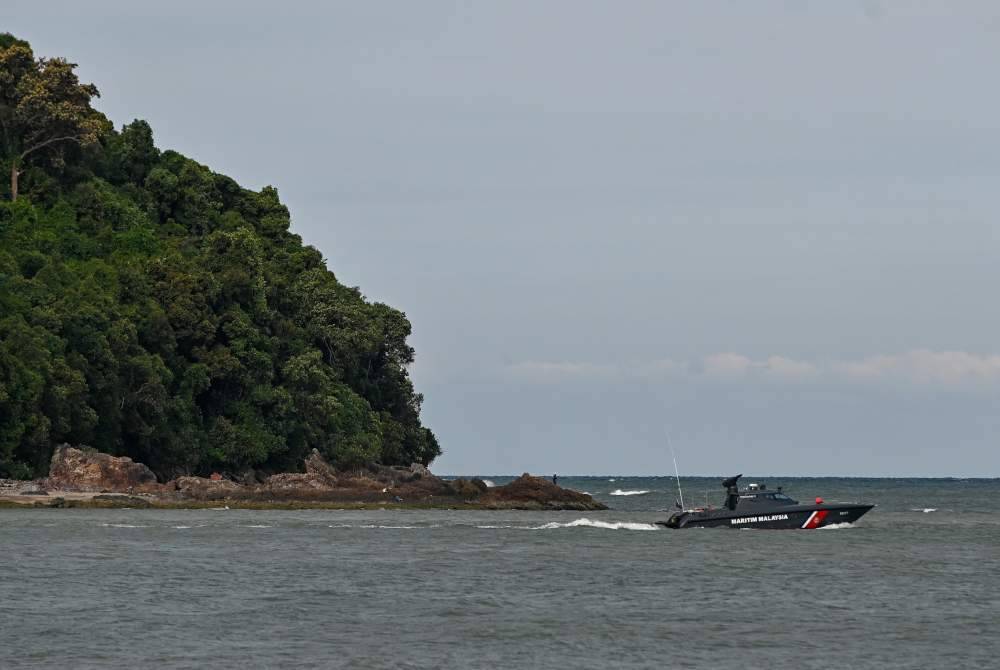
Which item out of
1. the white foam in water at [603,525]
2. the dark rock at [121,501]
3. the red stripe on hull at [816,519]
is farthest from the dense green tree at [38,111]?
the red stripe on hull at [816,519]

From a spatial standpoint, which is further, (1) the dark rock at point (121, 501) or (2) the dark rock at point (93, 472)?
(2) the dark rock at point (93, 472)

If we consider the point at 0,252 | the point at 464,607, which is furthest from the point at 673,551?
the point at 0,252

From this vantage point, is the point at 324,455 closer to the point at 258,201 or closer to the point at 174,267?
the point at 174,267

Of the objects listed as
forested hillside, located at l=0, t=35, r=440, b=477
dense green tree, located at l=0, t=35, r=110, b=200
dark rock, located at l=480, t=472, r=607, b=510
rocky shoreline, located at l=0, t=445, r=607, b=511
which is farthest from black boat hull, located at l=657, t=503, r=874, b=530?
dense green tree, located at l=0, t=35, r=110, b=200

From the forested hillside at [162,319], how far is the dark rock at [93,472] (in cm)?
132

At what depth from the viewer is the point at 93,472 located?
108 m

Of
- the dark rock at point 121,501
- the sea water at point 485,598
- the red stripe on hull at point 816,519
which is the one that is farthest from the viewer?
the dark rock at point 121,501

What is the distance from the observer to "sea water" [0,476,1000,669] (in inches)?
1491

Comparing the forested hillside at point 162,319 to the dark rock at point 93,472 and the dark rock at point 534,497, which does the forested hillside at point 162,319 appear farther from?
the dark rock at point 534,497

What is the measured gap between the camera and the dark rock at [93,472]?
349 feet

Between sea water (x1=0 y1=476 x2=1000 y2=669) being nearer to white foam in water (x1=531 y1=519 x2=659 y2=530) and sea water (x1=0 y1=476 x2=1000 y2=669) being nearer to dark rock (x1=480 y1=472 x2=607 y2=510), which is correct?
white foam in water (x1=531 y1=519 x2=659 y2=530)

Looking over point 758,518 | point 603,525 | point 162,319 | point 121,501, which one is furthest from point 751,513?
point 162,319

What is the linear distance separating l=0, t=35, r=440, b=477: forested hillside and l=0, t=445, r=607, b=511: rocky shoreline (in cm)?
204

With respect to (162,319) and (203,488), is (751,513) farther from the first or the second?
(162,319)
